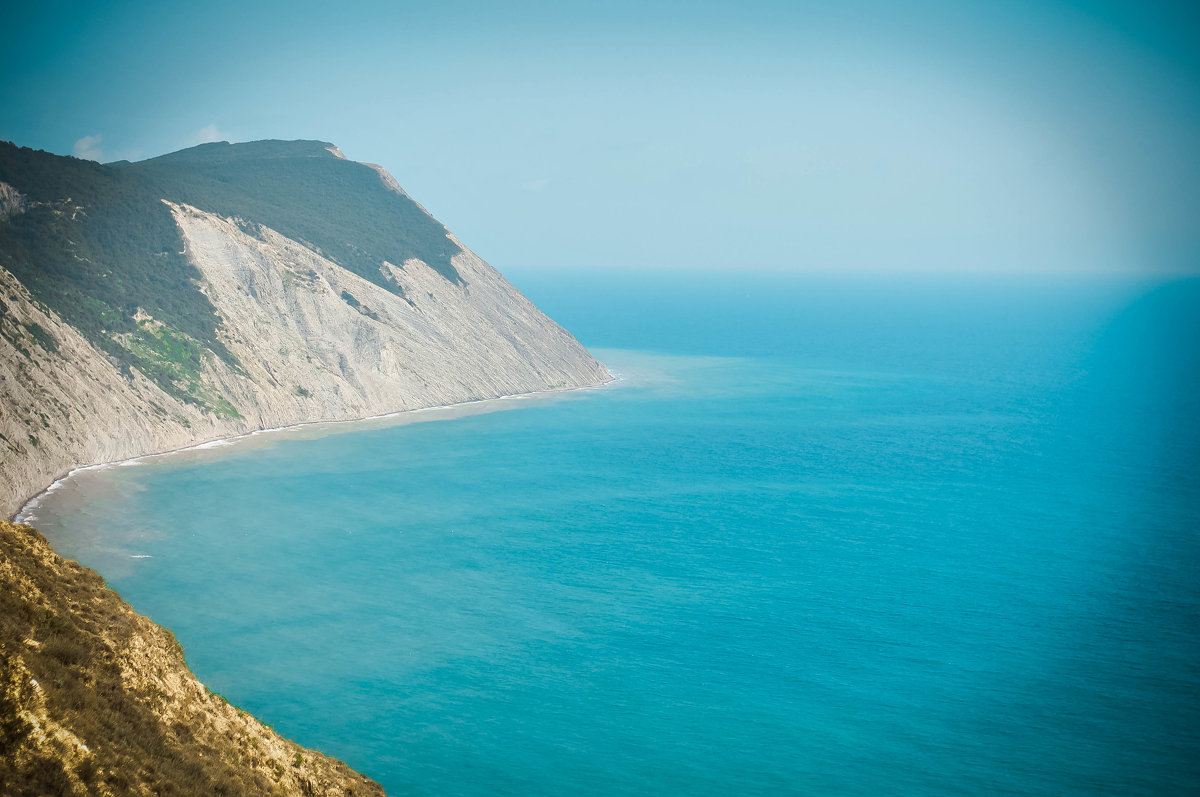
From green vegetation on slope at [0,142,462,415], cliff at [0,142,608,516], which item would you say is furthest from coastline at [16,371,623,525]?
green vegetation on slope at [0,142,462,415]

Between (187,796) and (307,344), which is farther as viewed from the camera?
(307,344)

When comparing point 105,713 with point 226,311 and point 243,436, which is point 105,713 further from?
point 226,311

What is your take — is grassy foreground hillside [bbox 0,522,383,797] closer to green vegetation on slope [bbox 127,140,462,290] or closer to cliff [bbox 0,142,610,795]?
cliff [bbox 0,142,610,795]

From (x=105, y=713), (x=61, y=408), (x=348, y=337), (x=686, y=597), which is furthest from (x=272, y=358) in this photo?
(x=105, y=713)

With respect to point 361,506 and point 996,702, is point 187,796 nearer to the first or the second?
point 996,702

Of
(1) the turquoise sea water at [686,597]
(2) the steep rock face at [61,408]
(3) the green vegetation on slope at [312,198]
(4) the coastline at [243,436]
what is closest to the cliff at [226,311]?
(2) the steep rock face at [61,408]

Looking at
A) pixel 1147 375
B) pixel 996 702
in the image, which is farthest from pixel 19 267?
pixel 1147 375

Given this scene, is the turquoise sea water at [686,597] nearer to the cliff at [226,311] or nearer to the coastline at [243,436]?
the coastline at [243,436]
